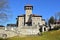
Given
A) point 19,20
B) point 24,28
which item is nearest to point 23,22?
point 19,20

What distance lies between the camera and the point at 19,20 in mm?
90188

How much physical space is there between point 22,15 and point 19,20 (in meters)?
2.96

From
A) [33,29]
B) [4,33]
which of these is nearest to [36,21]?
[33,29]

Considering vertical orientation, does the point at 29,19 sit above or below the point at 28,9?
below

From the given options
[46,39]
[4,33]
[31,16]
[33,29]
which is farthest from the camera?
[31,16]

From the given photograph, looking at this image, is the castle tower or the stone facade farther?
the castle tower

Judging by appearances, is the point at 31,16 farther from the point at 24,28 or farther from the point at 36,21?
the point at 24,28

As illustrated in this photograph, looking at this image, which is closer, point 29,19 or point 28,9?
point 29,19

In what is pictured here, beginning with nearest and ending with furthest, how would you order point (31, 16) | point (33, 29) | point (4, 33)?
point (4, 33) < point (33, 29) < point (31, 16)

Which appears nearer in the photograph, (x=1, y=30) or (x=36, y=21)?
(x=1, y=30)

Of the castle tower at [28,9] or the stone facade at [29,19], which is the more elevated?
the castle tower at [28,9]

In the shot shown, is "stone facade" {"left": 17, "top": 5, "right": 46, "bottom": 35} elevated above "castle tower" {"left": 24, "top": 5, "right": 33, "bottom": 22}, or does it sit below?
below

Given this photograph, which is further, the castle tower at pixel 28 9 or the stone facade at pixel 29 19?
the castle tower at pixel 28 9

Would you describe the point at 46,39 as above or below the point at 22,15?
below
